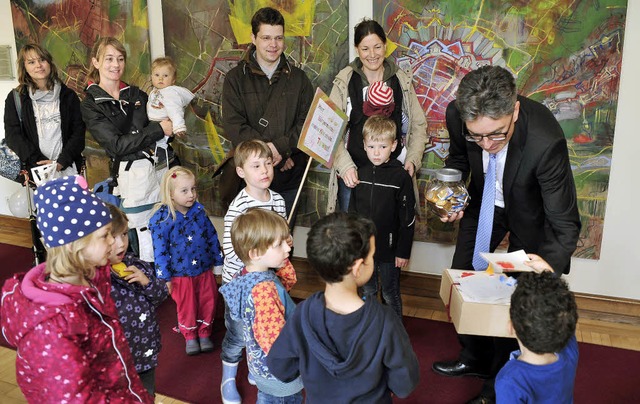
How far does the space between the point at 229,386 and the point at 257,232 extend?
40.3 inches

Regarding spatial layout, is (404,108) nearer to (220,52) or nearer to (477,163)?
(477,163)

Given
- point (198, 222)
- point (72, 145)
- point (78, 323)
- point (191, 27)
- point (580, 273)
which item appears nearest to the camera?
point (78, 323)

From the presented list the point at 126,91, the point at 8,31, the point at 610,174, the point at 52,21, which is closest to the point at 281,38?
the point at 126,91

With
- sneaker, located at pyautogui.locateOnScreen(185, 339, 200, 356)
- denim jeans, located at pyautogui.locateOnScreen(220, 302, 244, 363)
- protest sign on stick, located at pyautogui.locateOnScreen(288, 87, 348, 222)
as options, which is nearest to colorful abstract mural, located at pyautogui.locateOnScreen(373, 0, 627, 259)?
protest sign on stick, located at pyautogui.locateOnScreen(288, 87, 348, 222)

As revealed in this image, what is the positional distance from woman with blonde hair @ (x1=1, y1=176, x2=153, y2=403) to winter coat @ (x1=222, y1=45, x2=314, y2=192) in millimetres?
1712

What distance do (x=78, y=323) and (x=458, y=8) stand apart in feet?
9.53

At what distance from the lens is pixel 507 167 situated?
2.27 metres

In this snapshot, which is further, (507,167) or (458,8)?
(458,8)

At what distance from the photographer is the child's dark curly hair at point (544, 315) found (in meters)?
1.49

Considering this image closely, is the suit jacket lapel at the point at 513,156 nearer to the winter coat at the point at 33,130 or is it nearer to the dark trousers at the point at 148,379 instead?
the dark trousers at the point at 148,379

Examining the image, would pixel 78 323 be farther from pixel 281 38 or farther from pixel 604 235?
pixel 604 235

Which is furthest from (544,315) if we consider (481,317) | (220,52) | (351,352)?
(220,52)

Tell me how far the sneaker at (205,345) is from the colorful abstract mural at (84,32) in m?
2.36

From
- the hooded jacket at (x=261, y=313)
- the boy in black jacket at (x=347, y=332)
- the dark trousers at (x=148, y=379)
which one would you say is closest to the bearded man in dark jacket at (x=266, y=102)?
the hooded jacket at (x=261, y=313)
